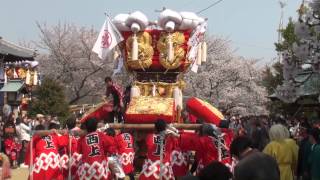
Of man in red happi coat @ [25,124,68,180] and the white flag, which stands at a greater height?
the white flag

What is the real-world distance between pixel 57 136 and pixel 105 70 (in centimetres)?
2974

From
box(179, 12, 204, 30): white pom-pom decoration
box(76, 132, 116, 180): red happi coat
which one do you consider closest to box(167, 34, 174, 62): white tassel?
box(179, 12, 204, 30): white pom-pom decoration

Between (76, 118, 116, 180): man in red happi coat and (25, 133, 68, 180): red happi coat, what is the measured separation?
0.95m

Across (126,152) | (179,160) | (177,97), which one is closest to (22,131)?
(177,97)

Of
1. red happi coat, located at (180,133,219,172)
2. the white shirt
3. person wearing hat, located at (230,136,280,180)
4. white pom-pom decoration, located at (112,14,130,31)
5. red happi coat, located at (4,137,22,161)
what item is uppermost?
white pom-pom decoration, located at (112,14,130,31)

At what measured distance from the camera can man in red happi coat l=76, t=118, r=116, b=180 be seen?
9.46 metres

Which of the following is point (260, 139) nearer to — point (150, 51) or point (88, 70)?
point (150, 51)

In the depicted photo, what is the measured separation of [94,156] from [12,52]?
66.9ft

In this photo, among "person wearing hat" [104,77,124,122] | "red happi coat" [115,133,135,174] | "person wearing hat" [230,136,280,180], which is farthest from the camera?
"person wearing hat" [104,77,124,122]

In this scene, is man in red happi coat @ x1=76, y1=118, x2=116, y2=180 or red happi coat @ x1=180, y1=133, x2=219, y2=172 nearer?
man in red happi coat @ x1=76, y1=118, x2=116, y2=180

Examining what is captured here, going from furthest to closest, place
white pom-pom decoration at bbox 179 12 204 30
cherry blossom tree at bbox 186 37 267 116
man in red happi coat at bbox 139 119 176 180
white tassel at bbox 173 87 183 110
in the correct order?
cherry blossom tree at bbox 186 37 267 116, white pom-pom decoration at bbox 179 12 204 30, white tassel at bbox 173 87 183 110, man in red happi coat at bbox 139 119 176 180

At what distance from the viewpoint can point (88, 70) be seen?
39531 mm

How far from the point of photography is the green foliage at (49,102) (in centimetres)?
3066

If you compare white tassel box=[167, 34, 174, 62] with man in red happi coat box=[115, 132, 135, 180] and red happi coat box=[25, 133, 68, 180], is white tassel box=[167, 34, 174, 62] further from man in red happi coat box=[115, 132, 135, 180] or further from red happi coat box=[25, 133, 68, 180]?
red happi coat box=[25, 133, 68, 180]
